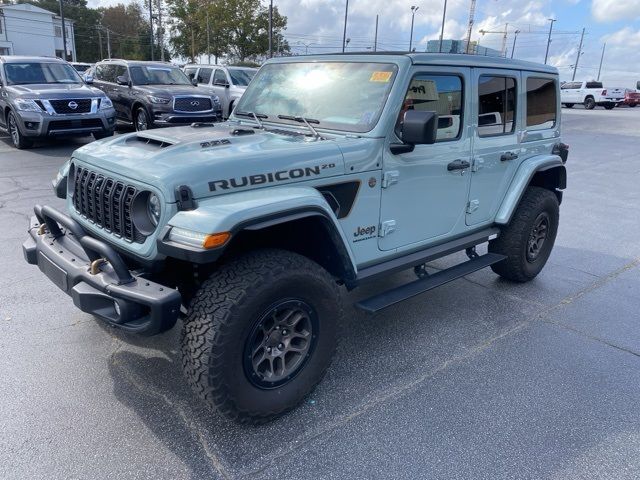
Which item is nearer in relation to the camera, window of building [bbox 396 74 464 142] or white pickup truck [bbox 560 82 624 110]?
window of building [bbox 396 74 464 142]

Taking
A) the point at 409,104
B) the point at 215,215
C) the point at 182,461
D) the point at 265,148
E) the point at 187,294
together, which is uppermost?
the point at 409,104

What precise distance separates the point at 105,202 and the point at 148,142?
512 mm

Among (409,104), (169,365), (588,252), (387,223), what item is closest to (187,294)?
(169,365)

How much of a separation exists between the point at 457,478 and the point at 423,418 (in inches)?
17.4

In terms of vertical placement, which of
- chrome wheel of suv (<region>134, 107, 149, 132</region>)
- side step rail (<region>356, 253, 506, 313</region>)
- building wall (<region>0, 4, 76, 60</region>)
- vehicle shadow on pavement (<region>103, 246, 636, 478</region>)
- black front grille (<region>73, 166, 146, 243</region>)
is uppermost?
building wall (<region>0, 4, 76, 60</region>)

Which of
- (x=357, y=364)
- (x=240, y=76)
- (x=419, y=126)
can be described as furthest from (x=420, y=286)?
(x=240, y=76)

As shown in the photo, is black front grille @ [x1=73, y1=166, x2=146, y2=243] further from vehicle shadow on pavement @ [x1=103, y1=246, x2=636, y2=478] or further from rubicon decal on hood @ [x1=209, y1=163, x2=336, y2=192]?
vehicle shadow on pavement @ [x1=103, y1=246, x2=636, y2=478]

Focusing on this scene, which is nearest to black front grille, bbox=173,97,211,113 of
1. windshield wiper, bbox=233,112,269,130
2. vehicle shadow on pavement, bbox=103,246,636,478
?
windshield wiper, bbox=233,112,269,130

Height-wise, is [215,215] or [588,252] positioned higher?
[215,215]

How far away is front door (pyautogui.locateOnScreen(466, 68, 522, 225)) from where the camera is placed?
12.5ft

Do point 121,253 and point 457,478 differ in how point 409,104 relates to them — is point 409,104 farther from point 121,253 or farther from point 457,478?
point 457,478

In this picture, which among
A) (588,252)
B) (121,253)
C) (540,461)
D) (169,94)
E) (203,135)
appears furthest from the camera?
(169,94)

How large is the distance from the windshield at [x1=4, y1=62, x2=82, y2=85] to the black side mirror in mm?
10201

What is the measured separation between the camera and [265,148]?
2752 mm
